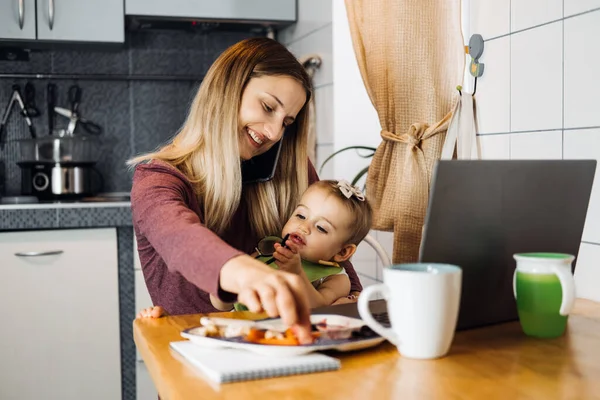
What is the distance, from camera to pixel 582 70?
143 centimetres

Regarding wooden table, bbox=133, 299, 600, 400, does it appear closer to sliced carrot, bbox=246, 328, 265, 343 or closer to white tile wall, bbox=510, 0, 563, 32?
sliced carrot, bbox=246, 328, 265, 343

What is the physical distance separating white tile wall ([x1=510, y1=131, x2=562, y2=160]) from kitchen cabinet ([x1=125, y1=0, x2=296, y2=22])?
1.68 metres

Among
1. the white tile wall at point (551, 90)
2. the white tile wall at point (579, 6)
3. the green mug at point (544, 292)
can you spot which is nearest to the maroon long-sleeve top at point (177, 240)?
the green mug at point (544, 292)

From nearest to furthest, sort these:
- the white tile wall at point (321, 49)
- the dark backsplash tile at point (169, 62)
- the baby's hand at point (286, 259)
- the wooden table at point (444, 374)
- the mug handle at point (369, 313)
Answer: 1. the wooden table at point (444, 374)
2. the mug handle at point (369, 313)
3. the baby's hand at point (286, 259)
4. the white tile wall at point (321, 49)
5. the dark backsplash tile at point (169, 62)

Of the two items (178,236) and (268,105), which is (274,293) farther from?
(268,105)

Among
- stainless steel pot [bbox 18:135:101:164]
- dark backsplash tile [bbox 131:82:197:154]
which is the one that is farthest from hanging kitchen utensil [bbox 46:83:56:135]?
dark backsplash tile [bbox 131:82:197:154]

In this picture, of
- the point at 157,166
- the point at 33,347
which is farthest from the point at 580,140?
the point at 33,347

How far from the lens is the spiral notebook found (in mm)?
816

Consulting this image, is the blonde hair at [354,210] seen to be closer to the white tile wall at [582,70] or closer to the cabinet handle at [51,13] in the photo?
the white tile wall at [582,70]

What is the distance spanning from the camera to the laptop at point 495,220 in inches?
36.4

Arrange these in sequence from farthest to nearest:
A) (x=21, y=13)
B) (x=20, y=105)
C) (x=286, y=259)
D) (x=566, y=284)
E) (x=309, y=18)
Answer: (x=20, y=105), (x=309, y=18), (x=21, y=13), (x=286, y=259), (x=566, y=284)

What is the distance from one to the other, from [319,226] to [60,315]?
1487 mm

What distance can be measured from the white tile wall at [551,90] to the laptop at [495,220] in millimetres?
351

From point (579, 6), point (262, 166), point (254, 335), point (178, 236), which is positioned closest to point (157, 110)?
point (262, 166)
